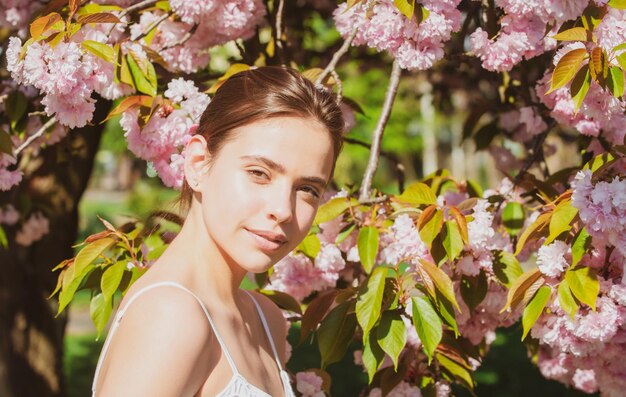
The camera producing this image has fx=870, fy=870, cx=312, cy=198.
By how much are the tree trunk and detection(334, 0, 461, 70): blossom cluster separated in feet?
7.20

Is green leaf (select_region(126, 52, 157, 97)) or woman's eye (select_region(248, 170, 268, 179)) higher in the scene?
woman's eye (select_region(248, 170, 268, 179))

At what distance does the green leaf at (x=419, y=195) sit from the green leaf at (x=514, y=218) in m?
0.56

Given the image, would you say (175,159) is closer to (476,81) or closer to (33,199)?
(33,199)

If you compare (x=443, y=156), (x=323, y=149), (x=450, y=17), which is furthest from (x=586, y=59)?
(x=443, y=156)

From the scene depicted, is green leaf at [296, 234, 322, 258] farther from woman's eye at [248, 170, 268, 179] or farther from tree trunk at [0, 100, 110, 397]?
tree trunk at [0, 100, 110, 397]

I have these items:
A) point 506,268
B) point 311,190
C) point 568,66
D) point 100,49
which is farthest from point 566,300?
point 100,49

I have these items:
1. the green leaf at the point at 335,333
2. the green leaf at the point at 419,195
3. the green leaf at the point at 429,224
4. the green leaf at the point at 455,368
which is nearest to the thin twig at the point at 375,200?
the green leaf at the point at 419,195

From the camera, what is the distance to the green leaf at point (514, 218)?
3093mm

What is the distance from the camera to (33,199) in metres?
4.31

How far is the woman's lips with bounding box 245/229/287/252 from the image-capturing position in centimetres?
192

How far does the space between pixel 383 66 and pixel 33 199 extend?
277 cm

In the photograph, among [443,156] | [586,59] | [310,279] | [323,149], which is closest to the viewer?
[323,149]

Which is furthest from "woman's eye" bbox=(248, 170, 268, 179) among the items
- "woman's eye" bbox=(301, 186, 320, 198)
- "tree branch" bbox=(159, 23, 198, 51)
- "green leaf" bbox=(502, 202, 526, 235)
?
"green leaf" bbox=(502, 202, 526, 235)

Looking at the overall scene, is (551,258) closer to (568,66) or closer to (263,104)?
(568,66)
